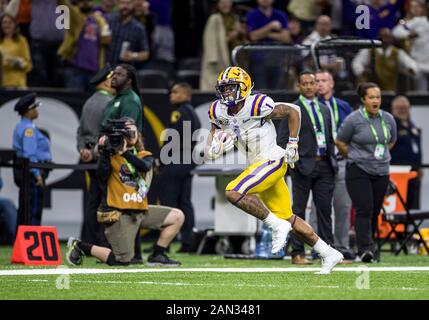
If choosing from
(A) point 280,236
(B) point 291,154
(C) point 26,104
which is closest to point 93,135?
(C) point 26,104

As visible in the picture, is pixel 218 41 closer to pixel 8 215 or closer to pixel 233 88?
pixel 8 215

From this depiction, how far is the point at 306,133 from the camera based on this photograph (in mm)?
13281

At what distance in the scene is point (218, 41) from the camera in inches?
720

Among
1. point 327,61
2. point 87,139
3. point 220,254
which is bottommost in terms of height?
point 220,254

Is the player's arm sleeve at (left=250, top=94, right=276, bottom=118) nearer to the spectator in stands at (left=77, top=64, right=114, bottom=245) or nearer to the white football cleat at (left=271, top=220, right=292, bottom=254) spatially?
the white football cleat at (left=271, top=220, right=292, bottom=254)

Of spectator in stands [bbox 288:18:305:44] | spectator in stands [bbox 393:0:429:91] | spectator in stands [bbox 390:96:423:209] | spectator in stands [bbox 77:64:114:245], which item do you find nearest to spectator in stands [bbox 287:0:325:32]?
spectator in stands [bbox 288:18:305:44]

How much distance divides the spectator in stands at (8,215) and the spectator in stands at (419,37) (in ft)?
21.7

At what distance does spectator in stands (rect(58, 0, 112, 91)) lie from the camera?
17.3 metres

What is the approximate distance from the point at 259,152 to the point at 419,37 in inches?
317

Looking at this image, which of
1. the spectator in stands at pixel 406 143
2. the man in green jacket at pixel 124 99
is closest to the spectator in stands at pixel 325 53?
the spectator in stands at pixel 406 143

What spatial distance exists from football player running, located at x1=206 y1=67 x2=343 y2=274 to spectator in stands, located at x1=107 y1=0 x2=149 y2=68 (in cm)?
638

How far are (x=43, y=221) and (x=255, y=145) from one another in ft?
23.1

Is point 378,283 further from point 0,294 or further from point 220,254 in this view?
point 220,254
